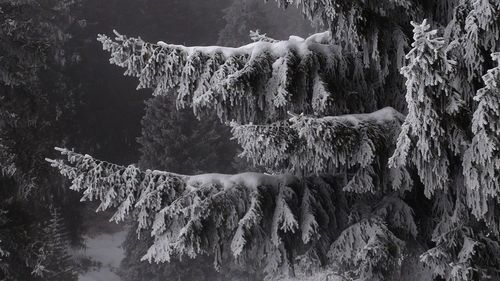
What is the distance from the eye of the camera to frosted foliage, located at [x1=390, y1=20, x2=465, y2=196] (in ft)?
10.1

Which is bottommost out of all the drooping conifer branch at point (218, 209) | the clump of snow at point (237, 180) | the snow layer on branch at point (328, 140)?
the drooping conifer branch at point (218, 209)

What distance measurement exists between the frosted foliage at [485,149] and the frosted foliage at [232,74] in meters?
1.48

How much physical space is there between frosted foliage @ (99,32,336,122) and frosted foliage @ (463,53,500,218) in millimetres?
1475

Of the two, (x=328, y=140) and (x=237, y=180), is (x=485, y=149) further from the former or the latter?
(x=237, y=180)

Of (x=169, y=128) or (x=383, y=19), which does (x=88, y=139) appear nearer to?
(x=169, y=128)

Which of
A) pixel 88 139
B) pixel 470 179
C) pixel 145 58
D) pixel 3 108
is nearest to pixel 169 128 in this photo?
pixel 88 139

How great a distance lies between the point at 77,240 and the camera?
66.9 ft

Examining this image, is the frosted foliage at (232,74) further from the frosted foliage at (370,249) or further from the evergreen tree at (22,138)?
the evergreen tree at (22,138)

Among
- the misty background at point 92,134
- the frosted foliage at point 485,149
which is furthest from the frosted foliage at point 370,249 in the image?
the misty background at point 92,134

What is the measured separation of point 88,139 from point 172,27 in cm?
909

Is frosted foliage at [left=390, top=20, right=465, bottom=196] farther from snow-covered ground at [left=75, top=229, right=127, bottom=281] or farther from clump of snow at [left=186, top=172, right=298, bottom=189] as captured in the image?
snow-covered ground at [left=75, top=229, right=127, bottom=281]

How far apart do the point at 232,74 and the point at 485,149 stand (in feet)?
6.70

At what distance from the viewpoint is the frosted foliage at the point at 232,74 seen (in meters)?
4.54

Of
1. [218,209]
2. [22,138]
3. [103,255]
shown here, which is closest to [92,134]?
[103,255]
